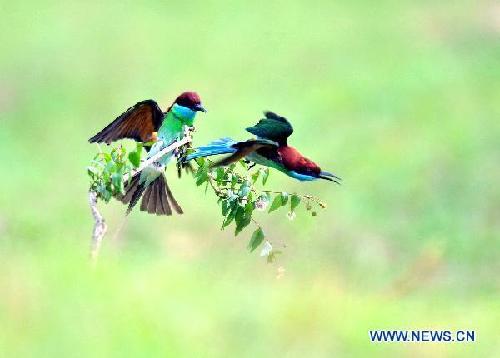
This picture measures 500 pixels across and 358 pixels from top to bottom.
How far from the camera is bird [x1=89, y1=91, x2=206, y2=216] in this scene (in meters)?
2.39

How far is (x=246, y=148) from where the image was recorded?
2.00m

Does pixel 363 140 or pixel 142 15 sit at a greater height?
pixel 142 15

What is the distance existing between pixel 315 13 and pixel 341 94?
0.94 meters

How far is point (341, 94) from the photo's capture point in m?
5.89

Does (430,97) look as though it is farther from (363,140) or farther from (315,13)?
(315,13)

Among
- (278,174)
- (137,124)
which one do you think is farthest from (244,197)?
(278,174)

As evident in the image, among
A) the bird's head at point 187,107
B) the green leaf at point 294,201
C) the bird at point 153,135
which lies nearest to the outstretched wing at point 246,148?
the green leaf at point 294,201

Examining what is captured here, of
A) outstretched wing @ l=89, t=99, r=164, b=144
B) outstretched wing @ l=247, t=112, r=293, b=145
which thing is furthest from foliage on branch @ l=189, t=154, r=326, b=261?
outstretched wing @ l=89, t=99, r=164, b=144

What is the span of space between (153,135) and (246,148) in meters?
0.44

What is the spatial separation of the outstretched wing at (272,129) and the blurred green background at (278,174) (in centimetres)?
71

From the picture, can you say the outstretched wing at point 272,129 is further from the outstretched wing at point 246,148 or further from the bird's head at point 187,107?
the bird's head at point 187,107

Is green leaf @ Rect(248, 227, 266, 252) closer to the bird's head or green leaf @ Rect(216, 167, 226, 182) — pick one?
green leaf @ Rect(216, 167, 226, 182)

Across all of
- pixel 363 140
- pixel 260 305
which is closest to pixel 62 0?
pixel 363 140

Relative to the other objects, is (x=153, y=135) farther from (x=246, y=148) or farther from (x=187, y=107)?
(x=246, y=148)
